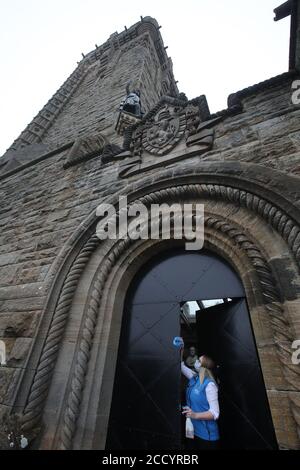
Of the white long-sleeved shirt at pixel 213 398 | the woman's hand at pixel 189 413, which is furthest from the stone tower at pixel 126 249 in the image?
the woman's hand at pixel 189 413

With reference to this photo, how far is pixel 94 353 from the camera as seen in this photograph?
2.19 meters

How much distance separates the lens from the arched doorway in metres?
1.81

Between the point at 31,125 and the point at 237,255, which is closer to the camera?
the point at 237,255

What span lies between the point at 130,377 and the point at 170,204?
1761 millimetres

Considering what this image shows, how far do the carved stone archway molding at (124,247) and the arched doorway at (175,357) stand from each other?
37cm

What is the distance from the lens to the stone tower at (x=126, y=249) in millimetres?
1794

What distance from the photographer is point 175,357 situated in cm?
216

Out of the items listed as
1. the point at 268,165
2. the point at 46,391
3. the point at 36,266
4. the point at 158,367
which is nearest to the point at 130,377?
the point at 158,367

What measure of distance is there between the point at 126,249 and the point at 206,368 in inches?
53.5

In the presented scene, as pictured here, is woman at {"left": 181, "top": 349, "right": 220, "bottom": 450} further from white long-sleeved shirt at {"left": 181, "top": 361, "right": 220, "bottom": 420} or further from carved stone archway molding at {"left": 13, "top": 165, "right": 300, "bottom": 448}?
carved stone archway molding at {"left": 13, "top": 165, "right": 300, "bottom": 448}

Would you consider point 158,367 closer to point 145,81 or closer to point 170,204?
point 170,204

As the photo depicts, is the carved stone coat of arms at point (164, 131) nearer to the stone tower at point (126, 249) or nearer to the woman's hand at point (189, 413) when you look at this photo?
the stone tower at point (126, 249)

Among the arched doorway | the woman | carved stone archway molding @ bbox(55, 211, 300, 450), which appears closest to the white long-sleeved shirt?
the woman

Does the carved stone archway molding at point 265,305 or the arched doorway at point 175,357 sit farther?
the arched doorway at point 175,357
